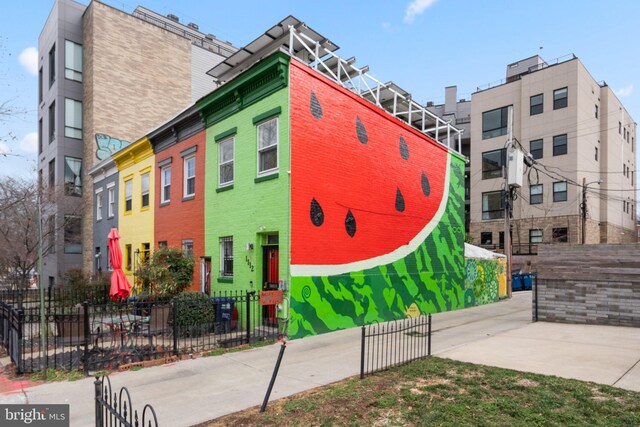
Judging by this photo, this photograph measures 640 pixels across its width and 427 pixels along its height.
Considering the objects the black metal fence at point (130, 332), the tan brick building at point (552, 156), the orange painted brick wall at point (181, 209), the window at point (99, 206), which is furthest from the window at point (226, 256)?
the tan brick building at point (552, 156)

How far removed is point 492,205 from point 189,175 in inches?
1222

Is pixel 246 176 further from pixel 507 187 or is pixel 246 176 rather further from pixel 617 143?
pixel 617 143

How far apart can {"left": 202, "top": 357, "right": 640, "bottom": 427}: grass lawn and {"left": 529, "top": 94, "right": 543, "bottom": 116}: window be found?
1382 inches

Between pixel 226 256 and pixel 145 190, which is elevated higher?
pixel 145 190

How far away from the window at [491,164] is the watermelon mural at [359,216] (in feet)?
75.7

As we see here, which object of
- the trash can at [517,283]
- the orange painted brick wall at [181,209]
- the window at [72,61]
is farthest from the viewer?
the trash can at [517,283]

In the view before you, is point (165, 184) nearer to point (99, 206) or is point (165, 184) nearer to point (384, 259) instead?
point (99, 206)

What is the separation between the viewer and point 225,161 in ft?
48.6

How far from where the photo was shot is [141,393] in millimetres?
7125

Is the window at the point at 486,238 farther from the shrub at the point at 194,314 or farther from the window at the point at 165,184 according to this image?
the shrub at the point at 194,314

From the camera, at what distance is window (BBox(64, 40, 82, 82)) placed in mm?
30609

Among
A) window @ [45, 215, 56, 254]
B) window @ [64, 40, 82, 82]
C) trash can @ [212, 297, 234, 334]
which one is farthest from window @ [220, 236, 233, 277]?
window @ [64, 40, 82, 82]

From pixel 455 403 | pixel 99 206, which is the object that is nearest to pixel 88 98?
pixel 99 206

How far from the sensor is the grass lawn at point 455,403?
5449mm
